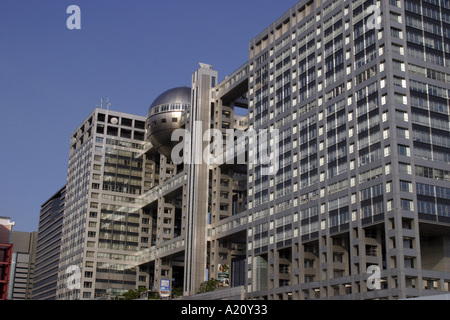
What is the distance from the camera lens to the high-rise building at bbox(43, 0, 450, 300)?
3930 inches

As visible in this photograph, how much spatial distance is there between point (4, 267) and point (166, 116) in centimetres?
5964

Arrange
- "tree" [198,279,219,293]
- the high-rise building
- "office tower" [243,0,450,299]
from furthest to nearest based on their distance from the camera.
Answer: "tree" [198,279,219,293] < the high-rise building < "office tower" [243,0,450,299]

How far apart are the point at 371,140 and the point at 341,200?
12.0m

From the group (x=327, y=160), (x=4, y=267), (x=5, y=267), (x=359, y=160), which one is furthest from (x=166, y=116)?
(x=359, y=160)

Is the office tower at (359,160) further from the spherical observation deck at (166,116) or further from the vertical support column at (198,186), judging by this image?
the spherical observation deck at (166,116)

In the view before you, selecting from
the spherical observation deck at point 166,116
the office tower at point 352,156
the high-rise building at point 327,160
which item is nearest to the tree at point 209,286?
the high-rise building at point 327,160

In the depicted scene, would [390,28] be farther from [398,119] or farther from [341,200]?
[341,200]

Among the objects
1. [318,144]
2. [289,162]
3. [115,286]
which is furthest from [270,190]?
[115,286]

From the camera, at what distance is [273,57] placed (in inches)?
5413

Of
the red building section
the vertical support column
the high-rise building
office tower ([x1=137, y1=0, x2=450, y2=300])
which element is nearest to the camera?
office tower ([x1=137, y1=0, x2=450, y2=300])

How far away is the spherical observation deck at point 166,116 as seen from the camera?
177 metres

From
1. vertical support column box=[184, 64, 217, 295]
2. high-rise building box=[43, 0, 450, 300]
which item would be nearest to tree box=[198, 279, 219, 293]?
high-rise building box=[43, 0, 450, 300]

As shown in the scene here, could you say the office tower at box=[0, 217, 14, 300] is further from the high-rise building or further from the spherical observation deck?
the spherical observation deck

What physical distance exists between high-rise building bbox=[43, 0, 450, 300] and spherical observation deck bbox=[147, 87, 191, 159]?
9.92 m
